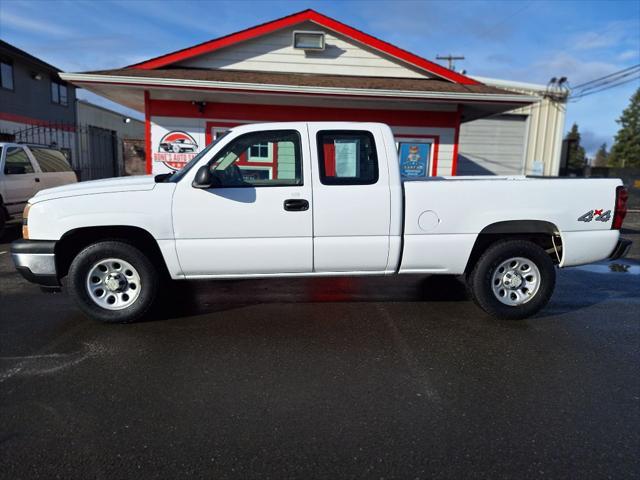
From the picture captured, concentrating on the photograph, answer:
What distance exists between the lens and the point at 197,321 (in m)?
4.69

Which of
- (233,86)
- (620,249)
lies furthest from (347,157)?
(233,86)

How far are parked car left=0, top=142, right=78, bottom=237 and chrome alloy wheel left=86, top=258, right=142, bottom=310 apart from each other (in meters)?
6.08

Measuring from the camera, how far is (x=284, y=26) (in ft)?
35.7

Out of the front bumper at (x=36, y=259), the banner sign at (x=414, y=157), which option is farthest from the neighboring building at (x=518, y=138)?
the front bumper at (x=36, y=259)

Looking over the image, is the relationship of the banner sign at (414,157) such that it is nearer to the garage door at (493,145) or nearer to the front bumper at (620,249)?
the front bumper at (620,249)

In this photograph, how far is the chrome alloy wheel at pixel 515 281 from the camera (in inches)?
190

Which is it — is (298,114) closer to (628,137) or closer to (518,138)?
(518,138)

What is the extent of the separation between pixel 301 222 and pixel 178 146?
7016mm

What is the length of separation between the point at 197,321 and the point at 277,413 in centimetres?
194

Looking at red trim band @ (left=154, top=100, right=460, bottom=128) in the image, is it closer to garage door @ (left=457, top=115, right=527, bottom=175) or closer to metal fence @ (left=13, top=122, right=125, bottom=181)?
garage door @ (left=457, top=115, right=527, bottom=175)

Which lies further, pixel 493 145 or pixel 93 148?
pixel 93 148

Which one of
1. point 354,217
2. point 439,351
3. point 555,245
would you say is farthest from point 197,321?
point 555,245

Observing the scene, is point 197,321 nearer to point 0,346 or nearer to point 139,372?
point 139,372

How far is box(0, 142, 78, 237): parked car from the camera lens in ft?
30.1
